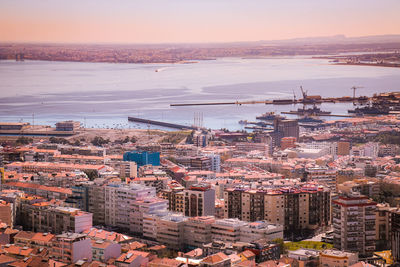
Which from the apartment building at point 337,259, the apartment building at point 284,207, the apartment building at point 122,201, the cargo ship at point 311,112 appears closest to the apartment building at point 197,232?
the apartment building at point 122,201

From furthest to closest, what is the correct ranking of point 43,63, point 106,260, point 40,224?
point 43,63 < point 40,224 < point 106,260

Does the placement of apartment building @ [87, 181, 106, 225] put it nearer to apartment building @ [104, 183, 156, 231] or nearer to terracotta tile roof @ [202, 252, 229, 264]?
apartment building @ [104, 183, 156, 231]

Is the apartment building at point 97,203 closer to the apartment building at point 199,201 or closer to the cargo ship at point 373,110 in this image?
the apartment building at point 199,201

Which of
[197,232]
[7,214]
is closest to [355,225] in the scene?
[197,232]

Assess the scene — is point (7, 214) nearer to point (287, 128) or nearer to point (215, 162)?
point (215, 162)

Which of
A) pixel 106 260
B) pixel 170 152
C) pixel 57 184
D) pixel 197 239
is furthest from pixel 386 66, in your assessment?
pixel 106 260

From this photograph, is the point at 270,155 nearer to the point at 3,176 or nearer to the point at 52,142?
the point at 52,142
